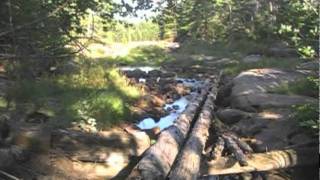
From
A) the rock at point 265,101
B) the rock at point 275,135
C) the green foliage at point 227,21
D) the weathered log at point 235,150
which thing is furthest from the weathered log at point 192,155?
the green foliage at point 227,21

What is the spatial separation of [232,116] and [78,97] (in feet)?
11.9

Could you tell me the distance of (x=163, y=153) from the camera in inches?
295

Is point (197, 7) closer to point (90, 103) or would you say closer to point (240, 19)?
point (240, 19)

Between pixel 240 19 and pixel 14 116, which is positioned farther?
pixel 240 19

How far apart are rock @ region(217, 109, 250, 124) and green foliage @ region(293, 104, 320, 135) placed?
191cm

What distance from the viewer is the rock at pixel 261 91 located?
464 inches

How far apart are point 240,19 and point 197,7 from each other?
618 cm

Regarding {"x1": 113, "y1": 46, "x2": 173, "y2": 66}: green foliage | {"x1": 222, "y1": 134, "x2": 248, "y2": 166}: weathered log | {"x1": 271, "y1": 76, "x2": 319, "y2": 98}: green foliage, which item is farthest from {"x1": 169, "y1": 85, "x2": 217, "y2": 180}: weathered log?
{"x1": 113, "y1": 46, "x2": 173, "y2": 66}: green foliage

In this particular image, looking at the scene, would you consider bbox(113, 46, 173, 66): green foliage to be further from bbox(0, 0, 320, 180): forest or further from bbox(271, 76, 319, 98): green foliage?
bbox(271, 76, 319, 98): green foliage

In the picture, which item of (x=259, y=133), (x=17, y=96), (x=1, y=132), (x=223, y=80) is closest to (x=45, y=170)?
(x=1, y=132)

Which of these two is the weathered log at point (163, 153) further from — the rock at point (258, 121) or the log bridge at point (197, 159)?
the rock at point (258, 121)

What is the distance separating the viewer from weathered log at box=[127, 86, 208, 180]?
6.44 metres

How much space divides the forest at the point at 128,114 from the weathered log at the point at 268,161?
0.6 inches

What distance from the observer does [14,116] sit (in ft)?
29.2
